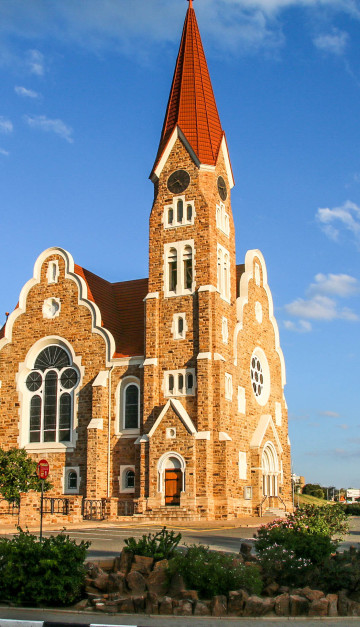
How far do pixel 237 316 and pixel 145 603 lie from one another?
28258 mm

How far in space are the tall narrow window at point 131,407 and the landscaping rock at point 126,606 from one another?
25357 mm

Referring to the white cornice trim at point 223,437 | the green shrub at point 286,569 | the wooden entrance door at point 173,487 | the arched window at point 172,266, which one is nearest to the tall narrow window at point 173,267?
the arched window at point 172,266

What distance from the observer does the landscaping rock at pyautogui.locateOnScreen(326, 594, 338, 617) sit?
12125 mm

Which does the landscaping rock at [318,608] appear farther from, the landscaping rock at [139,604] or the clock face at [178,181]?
the clock face at [178,181]

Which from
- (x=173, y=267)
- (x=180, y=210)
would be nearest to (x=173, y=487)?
(x=173, y=267)

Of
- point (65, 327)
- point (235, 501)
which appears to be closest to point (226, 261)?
point (65, 327)

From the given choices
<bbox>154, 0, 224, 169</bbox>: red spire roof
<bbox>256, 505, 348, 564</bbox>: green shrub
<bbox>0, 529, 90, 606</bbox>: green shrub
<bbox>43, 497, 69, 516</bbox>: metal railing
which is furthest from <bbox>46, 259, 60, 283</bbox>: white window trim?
<bbox>0, 529, 90, 606</bbox>: green shrub

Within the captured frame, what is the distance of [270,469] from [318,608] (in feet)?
97.0

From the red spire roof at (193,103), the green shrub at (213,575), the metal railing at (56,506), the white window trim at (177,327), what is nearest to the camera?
the green shrub at (213,575)

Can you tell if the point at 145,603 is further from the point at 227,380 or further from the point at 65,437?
the point at 65,437

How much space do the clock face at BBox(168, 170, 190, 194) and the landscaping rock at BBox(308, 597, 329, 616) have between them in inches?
1127

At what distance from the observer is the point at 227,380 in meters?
36.6

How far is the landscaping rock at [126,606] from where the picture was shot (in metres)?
12.2

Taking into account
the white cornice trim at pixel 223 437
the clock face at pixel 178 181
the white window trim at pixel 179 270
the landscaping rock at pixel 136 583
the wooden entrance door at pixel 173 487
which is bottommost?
the landscaping rock at pixel 136 583
